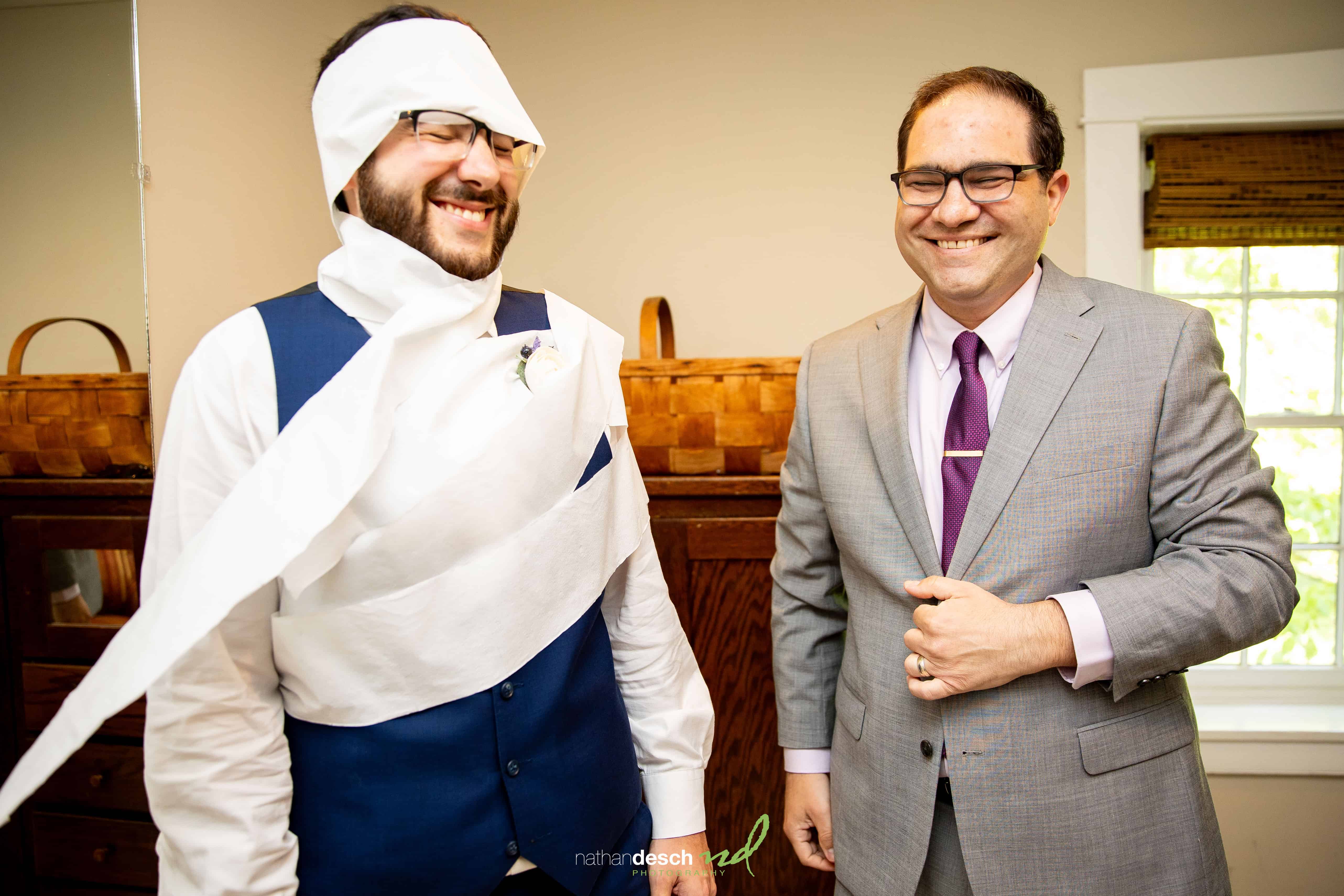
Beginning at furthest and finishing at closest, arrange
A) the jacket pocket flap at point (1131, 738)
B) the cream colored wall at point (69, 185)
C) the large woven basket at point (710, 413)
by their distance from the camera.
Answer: the large woven basket at point (710, 413) < the cream colored wall at point (69, 185) < the jacket pocket flap at point (1131, 738)

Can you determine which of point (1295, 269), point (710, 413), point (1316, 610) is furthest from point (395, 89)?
point (1316, 610)

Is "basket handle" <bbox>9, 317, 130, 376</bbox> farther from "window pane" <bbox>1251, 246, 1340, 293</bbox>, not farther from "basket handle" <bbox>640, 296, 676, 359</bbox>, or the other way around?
"window pane" <bbox>1251, 246, 1340, 293</bbox>

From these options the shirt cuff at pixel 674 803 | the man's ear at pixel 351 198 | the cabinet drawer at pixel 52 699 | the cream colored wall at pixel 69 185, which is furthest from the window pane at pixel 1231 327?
the cabinet drawer at pixel 52 699

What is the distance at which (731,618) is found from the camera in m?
1.82

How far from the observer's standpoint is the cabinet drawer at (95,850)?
170cm

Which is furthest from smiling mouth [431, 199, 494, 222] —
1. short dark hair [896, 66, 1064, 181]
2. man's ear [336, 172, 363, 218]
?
short dark hair [896, 66, 1064, 181]

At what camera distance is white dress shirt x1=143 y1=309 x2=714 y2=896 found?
0.89m

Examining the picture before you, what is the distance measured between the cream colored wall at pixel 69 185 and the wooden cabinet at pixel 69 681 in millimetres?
286

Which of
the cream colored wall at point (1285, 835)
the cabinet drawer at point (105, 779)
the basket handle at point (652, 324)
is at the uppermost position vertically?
the basket handle at point (652, 324)

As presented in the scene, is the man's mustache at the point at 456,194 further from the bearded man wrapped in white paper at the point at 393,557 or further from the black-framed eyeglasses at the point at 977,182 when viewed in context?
the black-framed eyeglasses at the point at 977,182

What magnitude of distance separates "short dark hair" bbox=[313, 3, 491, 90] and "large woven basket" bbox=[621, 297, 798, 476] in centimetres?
82

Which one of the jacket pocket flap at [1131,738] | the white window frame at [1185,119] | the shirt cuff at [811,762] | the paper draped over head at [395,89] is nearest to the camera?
the paper draped over head at [395,89]

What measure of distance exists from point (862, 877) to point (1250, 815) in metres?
1.88

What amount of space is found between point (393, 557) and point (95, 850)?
133 centimetres
